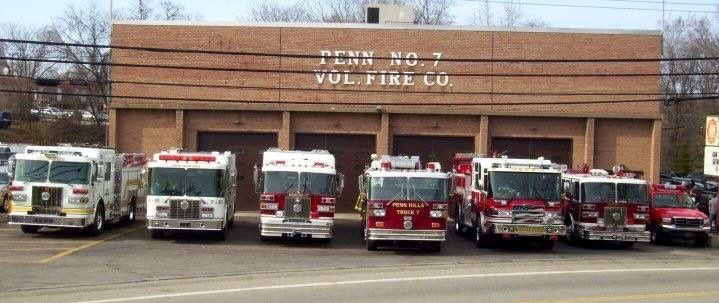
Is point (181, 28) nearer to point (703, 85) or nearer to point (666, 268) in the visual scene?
point (666, 268)

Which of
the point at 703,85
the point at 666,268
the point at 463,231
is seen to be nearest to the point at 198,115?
the point at 463,231

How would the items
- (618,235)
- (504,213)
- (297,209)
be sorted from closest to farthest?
(504,213) < (297,209) < (618,235)

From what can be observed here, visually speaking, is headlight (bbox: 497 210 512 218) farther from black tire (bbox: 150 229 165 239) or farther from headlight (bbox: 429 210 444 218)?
black tire (bbox: 150 229 165 239)

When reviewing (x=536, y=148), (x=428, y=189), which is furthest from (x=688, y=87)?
(x=428, y=189)

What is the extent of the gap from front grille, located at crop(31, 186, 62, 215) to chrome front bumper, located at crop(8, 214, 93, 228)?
0.16 meters

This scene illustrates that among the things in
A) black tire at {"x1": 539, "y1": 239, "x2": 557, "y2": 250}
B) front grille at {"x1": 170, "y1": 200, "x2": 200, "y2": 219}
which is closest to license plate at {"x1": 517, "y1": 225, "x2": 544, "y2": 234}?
black tire at {"x1": 539, "y1": 239, "x2": 557, "y2": 250}

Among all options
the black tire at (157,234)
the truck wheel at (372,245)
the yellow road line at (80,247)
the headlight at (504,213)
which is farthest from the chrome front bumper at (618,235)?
the yellow road line at (80,247)

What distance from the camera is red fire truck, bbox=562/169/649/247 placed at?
1120 inches

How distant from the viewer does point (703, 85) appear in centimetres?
7294

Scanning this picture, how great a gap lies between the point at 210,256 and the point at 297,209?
3699 mm

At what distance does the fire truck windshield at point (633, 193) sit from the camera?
28.8 m

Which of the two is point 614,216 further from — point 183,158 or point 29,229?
point 29,229

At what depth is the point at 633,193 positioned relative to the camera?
28906 millimetres

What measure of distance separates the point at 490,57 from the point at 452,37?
1.97 metres
